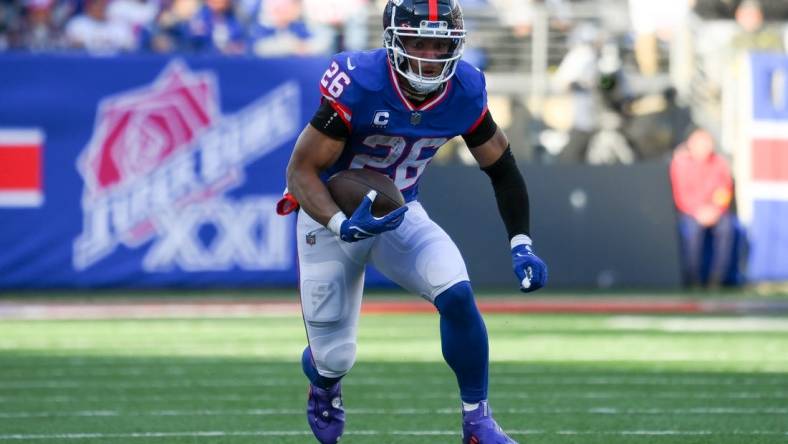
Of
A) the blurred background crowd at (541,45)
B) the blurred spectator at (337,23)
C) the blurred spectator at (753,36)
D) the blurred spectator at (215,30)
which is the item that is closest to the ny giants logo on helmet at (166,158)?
the blurred background crowd at (541,45)

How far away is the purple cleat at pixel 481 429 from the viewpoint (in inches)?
200

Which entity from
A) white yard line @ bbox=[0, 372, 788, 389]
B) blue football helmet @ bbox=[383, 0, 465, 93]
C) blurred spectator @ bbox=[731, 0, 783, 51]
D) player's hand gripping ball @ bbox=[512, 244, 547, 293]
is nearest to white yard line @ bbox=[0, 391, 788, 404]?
white yard line @ bbox=[0, 372, 788, 389]

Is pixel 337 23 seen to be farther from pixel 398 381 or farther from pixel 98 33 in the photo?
pixel 398 381

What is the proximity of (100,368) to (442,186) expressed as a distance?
5855mm

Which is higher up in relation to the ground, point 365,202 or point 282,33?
point 365,202

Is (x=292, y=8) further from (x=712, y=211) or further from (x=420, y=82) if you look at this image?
(x=420, y=82)

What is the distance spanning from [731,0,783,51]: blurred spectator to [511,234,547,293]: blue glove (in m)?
12.4

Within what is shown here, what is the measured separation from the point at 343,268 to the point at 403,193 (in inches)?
14.7

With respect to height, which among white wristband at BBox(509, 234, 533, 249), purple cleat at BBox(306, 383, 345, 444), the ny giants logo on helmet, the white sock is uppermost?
white wristband at BBox(509, 234, 533, 249)

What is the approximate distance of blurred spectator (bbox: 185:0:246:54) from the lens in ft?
50.9

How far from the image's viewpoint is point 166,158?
1383 centimetres

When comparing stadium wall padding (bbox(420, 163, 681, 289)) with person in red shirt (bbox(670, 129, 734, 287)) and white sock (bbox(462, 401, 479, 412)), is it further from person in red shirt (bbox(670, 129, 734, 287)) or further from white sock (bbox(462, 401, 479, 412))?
white sock (bbox(462, 401, 479, 412))

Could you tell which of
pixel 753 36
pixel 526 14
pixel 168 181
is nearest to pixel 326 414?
pixel 168 181

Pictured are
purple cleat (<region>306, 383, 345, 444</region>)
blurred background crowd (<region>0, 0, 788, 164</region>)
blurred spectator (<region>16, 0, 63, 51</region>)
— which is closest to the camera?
purple cleat (<region>306, 383, 345, 444</region>)
